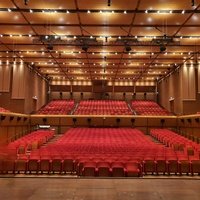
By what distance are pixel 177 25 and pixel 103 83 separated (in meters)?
16.2

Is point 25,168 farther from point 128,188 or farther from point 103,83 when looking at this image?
point 103,83

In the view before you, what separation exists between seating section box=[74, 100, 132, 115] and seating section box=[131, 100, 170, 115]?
0.96m

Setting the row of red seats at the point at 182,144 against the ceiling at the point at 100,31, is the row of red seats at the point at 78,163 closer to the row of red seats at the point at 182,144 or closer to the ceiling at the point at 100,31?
the row of red seats at the point at 182,144

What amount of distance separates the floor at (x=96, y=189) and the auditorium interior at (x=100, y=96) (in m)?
0.02

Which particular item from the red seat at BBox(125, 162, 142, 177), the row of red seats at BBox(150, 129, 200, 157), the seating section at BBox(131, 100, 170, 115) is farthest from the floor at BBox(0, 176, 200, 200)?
the seating section at BBox(131, 100, 170, 115)

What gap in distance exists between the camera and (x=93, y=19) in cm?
1059

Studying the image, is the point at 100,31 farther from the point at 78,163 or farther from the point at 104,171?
the point at 104,171

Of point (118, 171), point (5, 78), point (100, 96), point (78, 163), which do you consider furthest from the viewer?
point (100, 96)

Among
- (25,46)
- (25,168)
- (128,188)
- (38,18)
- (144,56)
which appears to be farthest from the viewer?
(144,56)

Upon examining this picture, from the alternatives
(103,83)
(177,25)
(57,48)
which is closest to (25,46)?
(57,48)

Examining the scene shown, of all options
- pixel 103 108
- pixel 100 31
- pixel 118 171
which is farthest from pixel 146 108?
pixel 118 171

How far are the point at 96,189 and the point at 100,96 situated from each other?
22850 mm

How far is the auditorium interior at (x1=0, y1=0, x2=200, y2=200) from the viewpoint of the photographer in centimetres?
532

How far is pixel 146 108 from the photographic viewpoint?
901 inches
